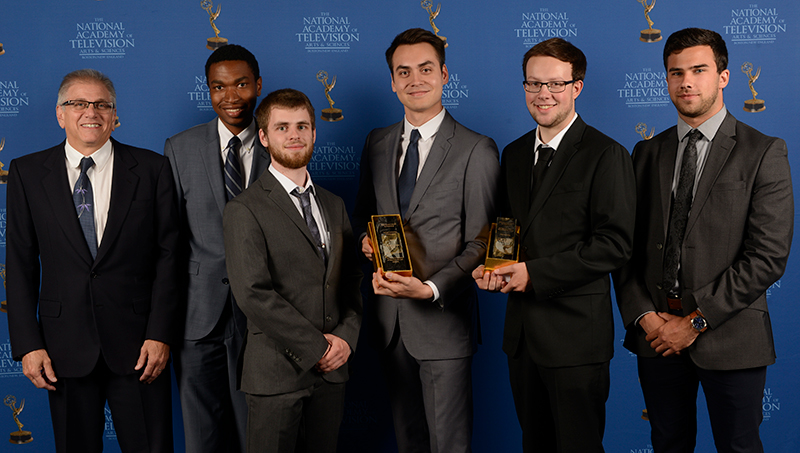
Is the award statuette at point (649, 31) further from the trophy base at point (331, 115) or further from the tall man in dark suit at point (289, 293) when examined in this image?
the tall man in dark suit at point (289, 293)

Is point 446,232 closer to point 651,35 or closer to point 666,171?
point 666,171

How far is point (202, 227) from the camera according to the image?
8.95ft

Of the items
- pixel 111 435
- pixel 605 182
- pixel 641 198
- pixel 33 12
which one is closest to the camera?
pixel 605 182

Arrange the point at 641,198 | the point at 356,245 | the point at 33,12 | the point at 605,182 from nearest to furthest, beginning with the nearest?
the point at 605,182 < the point at 641,198 < the point at 356,245 < the point at 33,12

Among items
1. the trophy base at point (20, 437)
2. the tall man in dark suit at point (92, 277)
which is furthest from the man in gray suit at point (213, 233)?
the trophy base at point (20, 437)

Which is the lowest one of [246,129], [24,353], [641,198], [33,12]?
[24,353]

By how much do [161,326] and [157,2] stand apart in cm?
204

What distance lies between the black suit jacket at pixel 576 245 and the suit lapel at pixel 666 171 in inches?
6.7

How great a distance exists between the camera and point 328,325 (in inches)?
95.2

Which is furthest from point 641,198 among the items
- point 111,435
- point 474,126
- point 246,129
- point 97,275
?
point 111,435

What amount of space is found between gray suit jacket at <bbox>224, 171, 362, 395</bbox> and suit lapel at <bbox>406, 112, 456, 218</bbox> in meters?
0.43

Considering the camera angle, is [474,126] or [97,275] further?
[474,126]

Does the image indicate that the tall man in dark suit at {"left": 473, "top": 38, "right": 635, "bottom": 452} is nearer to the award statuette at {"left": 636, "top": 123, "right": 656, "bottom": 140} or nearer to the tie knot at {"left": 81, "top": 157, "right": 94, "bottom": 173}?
the award statuette at {"left": 636, "top": 123, "right": 656, "bottom": 140}

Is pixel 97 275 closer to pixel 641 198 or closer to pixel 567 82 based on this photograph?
pixel 567 82
